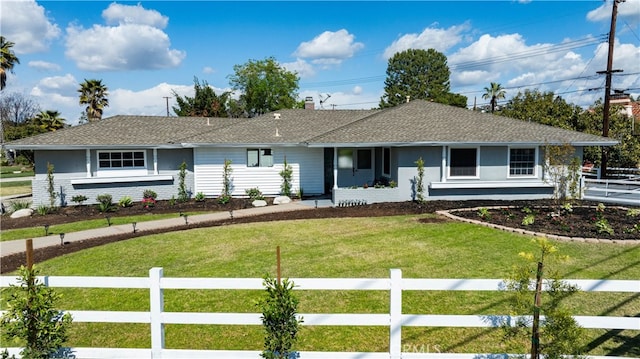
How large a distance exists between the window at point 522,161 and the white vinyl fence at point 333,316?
14.5 meters

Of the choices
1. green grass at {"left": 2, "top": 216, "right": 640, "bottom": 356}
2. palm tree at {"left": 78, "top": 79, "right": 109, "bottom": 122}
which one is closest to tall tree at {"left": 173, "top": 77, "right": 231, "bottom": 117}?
palm tree at {"left": 78, "top": 79, "right": 109, "bottom": 122}

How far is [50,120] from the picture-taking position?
3231cm

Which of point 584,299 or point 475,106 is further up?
point 475,106

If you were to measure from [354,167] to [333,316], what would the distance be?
52.3ft

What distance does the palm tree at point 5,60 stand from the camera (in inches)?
1379

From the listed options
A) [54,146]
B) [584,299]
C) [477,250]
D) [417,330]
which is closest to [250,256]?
[417,330]

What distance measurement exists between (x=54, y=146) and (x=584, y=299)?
19816mm

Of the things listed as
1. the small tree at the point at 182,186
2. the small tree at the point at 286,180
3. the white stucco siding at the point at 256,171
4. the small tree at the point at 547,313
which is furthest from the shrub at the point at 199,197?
the small tree at the point at 547,313

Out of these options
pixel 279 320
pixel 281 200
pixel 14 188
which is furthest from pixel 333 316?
pixel 14 188

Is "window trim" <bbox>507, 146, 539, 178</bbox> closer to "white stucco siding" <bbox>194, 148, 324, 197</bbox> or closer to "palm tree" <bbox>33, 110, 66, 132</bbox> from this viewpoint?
"white stucco siding" <bbox>194, 148, 324, 197</bbox>

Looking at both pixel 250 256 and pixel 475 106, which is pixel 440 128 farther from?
pixel 475 106

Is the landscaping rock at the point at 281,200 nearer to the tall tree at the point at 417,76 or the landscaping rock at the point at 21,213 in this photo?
the landscaping rock at the point at 21,213

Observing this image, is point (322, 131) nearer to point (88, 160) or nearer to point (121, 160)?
point (121, 160)

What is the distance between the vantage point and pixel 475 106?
→ 62281 mm
